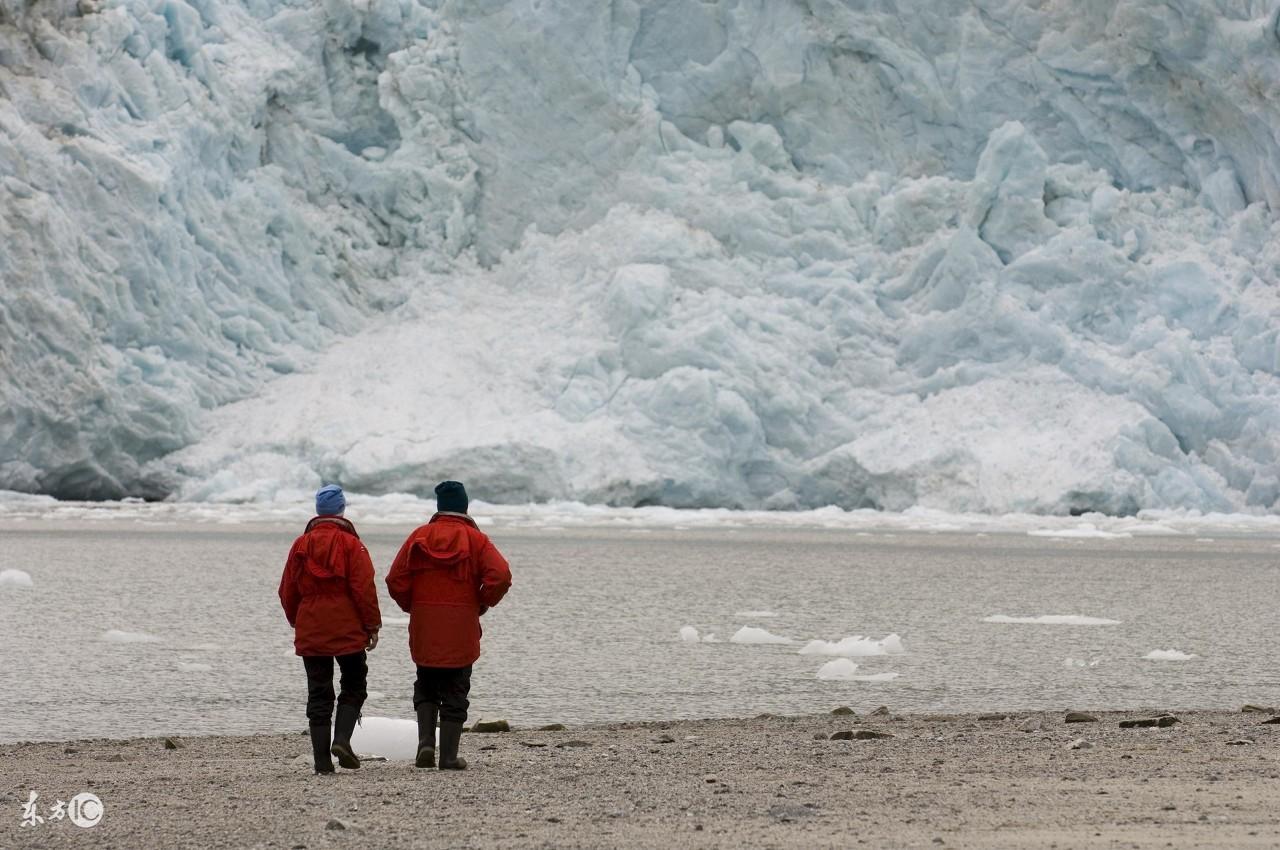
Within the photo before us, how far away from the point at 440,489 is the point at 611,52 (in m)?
19.3

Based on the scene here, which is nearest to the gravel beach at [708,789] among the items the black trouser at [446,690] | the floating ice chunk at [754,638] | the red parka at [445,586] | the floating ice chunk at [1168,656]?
the black trouser at [446,690]

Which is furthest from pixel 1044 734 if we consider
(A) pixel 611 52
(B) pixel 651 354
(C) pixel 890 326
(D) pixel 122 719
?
(A) pixel 611 52

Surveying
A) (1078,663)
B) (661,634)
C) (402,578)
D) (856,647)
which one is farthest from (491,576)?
(661,634)

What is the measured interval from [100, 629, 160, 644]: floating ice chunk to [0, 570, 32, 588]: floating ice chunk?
8.31 feet

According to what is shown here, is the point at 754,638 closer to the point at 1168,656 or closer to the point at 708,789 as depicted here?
the point at 1168,656

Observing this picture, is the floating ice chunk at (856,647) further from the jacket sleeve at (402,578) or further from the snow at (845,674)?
the jacket sleeve at (402,578)

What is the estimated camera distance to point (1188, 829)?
310 cm

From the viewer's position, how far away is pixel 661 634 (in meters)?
7.53

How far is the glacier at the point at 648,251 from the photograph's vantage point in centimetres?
1972

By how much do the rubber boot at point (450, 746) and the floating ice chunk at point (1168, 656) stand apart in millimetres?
3669

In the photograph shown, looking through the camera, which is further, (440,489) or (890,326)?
(890,326)

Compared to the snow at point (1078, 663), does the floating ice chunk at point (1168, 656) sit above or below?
above

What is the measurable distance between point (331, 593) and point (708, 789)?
1009mm

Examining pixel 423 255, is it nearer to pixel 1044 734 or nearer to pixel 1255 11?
pixel 1255 11
